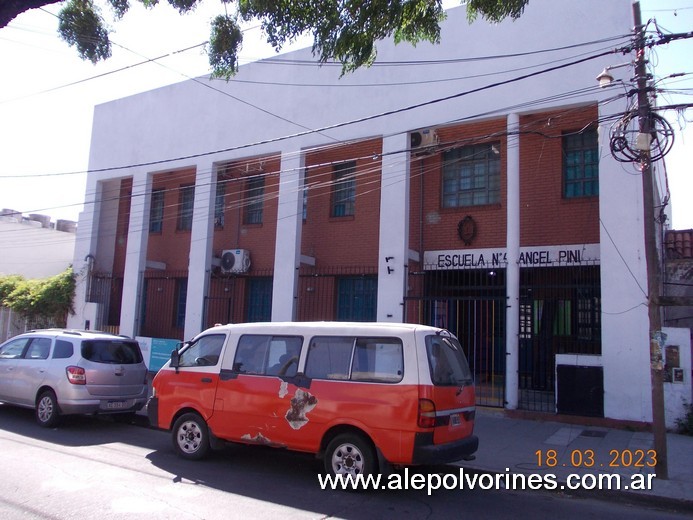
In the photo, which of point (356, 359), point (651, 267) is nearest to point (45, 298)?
point (356, 359)

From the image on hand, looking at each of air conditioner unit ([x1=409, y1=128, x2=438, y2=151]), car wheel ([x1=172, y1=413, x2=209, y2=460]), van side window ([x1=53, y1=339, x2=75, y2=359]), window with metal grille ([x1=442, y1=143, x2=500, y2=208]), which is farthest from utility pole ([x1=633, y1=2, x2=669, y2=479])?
van side window ([x1=53, y1=339, x2=75, y2=359])

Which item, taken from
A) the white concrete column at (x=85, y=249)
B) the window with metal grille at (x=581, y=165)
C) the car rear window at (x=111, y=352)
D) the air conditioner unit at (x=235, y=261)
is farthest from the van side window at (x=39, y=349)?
the window with metal grille at (x=581, y=165)

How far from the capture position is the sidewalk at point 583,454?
274 inches

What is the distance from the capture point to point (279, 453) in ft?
28.4

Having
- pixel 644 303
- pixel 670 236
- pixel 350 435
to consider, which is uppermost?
pixel 670 236

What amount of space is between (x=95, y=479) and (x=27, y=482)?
0.72m

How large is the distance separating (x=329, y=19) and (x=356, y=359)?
14.5 feet

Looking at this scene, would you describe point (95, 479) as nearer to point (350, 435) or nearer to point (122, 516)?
point (122, 516)

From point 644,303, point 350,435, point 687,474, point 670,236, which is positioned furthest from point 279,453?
point 670,236

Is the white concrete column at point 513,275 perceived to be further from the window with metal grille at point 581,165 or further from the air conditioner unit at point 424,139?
the air conditioner unit at point 424,139

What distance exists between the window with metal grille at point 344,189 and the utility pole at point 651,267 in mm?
8637

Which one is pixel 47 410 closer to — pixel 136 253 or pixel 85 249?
pixel 136 253

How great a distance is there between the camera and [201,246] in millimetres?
16719

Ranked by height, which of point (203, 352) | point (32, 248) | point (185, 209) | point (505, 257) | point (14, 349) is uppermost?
point (185, 209)
